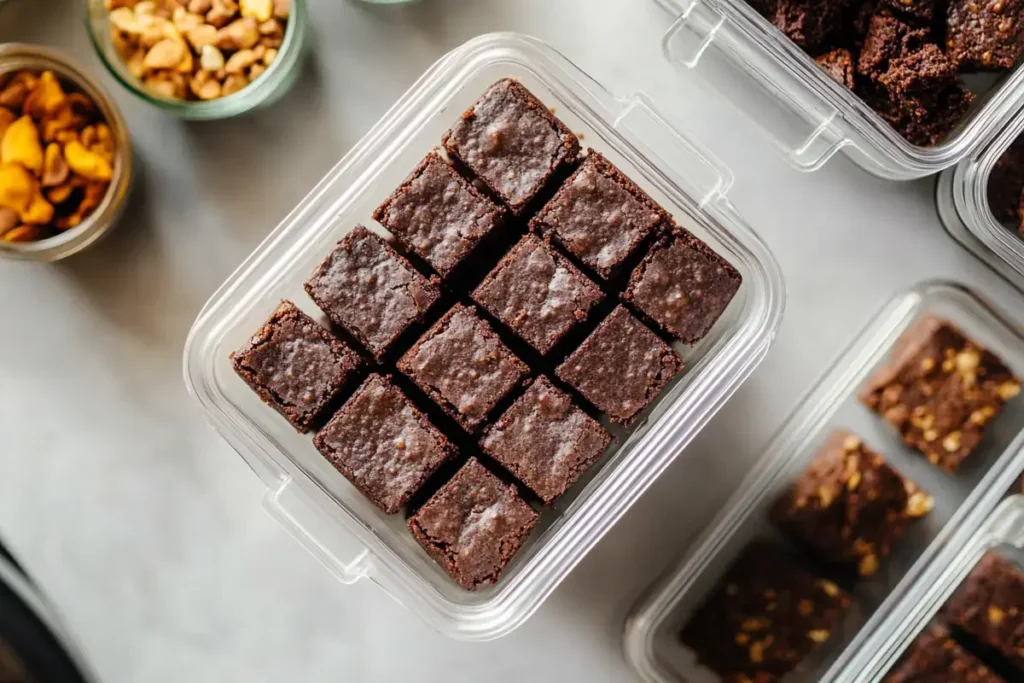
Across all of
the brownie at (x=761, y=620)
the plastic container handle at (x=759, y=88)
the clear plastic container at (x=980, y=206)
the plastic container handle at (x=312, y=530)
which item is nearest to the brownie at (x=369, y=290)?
the plastic container handle at (x=312, y=530)

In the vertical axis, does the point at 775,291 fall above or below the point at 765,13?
below

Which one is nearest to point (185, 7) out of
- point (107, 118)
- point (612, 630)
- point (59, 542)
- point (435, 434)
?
point (107, 118)

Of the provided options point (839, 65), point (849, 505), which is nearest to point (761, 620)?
point (849, 505)

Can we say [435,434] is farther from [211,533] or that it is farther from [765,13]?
[765,13]

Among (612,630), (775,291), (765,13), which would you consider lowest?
(612,630)

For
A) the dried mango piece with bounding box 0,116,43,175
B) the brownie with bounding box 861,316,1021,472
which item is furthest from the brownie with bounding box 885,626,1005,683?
the dried mango piece with bounding box 0,116,43,175
